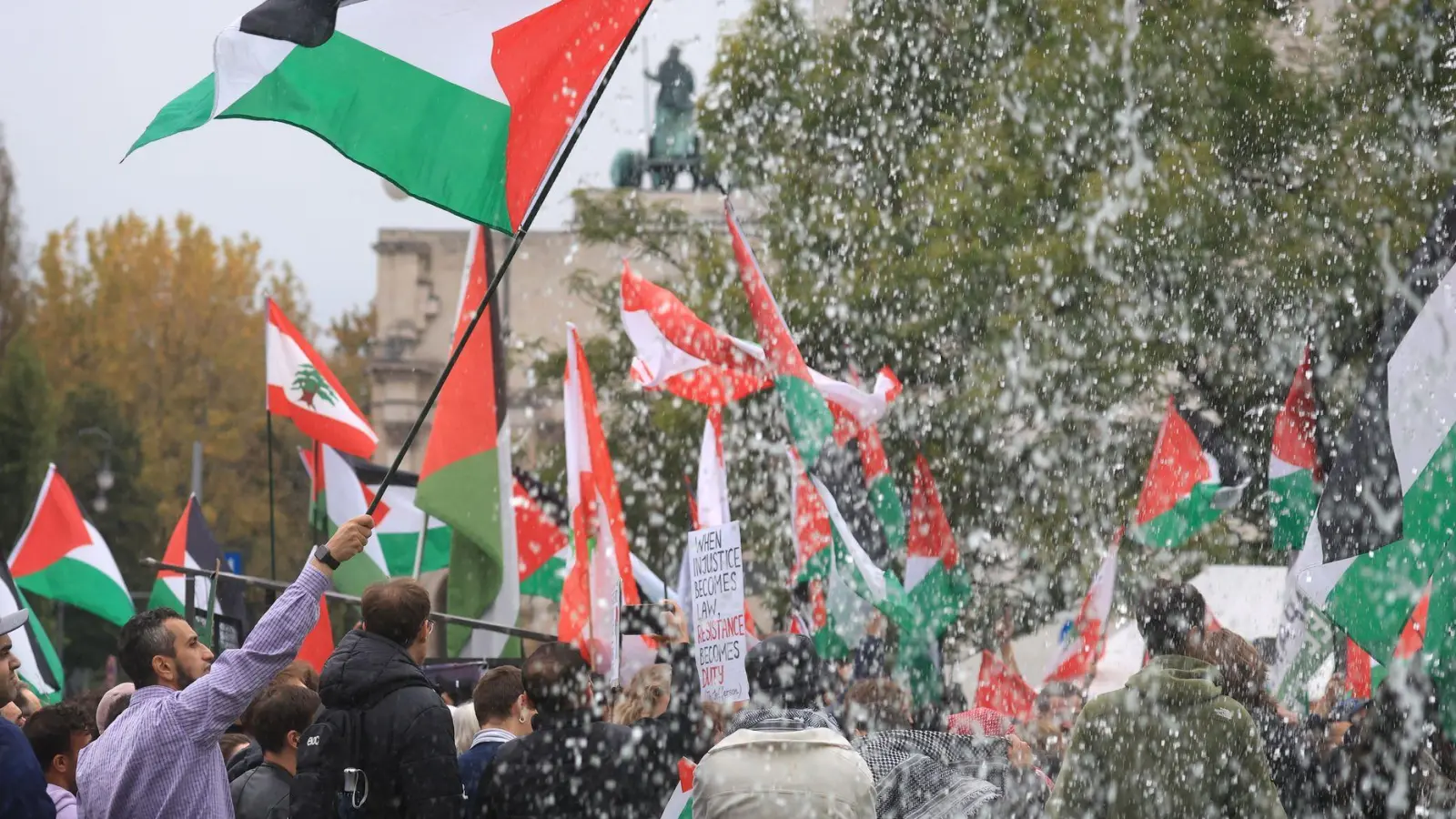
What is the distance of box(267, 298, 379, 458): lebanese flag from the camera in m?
13.5

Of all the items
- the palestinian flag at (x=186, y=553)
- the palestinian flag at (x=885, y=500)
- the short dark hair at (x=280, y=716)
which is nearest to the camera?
the short dark hair at (x=280, y=716)

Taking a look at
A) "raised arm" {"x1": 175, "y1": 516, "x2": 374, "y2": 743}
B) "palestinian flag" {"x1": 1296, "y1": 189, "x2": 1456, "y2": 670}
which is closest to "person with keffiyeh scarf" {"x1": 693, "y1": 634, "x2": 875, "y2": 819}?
"raised arm" {"x1": 175, "y1": 516, "x2": 374, "y2": 743}

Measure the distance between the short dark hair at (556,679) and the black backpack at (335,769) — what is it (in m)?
0.49

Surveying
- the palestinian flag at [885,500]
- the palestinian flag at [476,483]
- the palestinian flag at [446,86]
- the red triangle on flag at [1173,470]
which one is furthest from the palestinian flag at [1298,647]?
the palestinian flag at [476,483]

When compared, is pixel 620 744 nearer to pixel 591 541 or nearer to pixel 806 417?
pixel 591 541

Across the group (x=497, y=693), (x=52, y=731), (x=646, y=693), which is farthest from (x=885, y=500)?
(x=52, y=731)

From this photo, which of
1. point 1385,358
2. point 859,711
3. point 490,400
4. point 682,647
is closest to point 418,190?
point 682,647

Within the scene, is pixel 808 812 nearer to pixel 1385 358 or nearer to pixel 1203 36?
pixel 1385 358

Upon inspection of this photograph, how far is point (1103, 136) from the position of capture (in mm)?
17578

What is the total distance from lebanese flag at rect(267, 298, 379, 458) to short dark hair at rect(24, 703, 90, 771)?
6830 mm

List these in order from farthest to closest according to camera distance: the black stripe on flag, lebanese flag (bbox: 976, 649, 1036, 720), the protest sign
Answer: lebanese flag (bbox: 976, 649, 1036, 720)
the protest sign
the black stripe on flag

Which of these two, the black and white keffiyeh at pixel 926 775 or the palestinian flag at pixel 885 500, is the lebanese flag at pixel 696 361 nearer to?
the palestinian flag at pixel 885 500

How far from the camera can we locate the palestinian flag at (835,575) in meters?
9.93

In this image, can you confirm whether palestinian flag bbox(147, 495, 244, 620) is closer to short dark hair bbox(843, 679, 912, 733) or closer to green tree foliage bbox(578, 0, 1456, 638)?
green tree foliage bbox(578, 0, 1456, 638)
